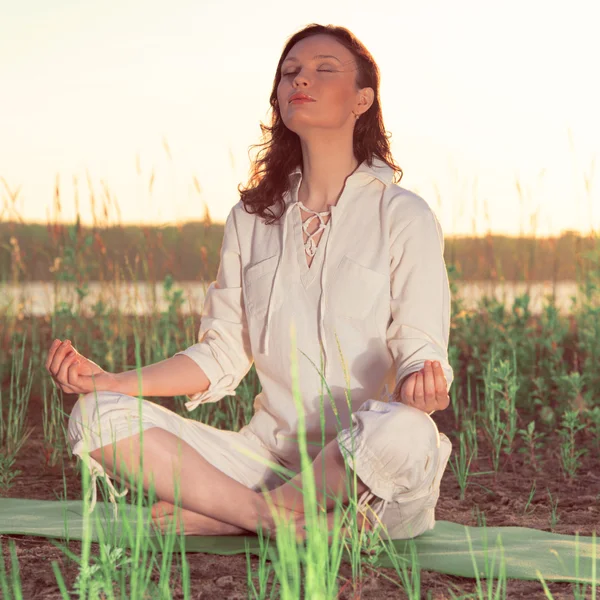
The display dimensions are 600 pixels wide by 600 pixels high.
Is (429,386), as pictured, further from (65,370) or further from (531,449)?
(531,449)

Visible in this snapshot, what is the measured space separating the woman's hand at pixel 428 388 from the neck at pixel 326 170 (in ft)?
2.13

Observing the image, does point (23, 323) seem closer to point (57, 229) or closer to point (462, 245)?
point (57, 229)

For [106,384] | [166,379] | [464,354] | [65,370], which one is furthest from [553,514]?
[464,354]

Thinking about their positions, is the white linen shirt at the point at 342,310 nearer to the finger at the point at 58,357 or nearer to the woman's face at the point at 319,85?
the woman's face at the point at 319,85

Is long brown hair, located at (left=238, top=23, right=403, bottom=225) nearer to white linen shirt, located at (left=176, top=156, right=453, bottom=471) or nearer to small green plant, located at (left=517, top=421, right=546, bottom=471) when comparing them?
white linen shirt, located at (left=176, top=156, right=453, bottom=471)

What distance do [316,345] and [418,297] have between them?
0.98 feet

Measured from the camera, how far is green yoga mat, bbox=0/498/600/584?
207 centimetres

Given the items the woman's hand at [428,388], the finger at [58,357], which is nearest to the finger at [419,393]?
the woman's hand at [428,388]

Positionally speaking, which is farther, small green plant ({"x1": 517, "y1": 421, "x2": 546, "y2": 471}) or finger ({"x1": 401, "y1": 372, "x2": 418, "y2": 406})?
small green plant ({"x1": 517, "y1": 421, "x2": 546, "y2": 471})

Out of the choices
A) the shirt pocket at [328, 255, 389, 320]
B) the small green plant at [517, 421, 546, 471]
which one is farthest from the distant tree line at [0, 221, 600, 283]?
the shirt pocket at [328, 255, 389, 320]

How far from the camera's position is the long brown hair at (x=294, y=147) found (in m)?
2.64

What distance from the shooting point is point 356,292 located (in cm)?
239

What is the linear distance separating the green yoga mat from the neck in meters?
0.96

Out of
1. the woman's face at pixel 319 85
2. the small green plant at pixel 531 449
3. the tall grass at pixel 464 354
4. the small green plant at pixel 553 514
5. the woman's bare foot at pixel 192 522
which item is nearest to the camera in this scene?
the woman's bare foot at pixel 192 522
